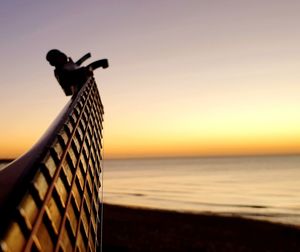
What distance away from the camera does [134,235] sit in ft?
81.9

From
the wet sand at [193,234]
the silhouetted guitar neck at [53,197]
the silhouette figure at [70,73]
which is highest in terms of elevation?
the silhouette figure at [70,73]

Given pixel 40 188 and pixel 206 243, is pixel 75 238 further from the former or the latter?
pixel 206 243

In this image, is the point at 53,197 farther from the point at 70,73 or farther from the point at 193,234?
the point at 193,234

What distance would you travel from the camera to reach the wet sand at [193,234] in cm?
2150

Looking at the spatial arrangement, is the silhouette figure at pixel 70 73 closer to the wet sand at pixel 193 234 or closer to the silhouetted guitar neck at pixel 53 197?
the silhouetted guitar neck at pixel 53 197

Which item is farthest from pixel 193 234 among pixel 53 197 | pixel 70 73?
pixel 53 197

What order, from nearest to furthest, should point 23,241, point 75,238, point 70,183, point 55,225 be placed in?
point 23,241, point 55,225, point 75,238, point 70,183

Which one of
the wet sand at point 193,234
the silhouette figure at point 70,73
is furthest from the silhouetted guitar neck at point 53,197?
the wet sand at point 193,234

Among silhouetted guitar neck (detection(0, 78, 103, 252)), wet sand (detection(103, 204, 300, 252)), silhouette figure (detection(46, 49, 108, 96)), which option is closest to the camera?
silhouetted guitar neck (detection(0, 78, 103, 252))

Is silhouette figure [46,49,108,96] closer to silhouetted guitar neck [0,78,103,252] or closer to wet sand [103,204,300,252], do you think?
silhouetted guitar neck [0,78,103,252]

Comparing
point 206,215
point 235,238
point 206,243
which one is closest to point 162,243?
point 206,243

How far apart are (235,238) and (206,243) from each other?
2.76m

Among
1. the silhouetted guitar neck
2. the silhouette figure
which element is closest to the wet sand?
the silhouette figure

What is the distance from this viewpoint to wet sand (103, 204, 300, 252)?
21.5 metres
